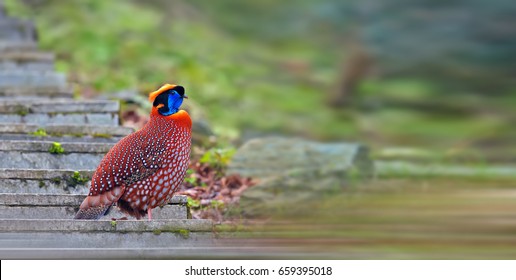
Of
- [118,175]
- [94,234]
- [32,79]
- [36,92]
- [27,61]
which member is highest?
[27,61]

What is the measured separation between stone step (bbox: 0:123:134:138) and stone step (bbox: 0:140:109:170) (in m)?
0.36

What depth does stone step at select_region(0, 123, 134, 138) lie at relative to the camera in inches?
249

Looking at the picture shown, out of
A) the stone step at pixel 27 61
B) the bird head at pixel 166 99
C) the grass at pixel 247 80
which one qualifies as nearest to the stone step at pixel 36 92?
the stone step at pixel 27 61

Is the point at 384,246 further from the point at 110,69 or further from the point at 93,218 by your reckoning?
the point at 110,69

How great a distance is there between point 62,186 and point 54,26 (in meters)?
5.87

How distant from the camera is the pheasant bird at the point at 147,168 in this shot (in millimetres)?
5066

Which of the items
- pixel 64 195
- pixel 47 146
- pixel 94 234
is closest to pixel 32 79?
pixel 47 146

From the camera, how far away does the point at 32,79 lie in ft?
26.8

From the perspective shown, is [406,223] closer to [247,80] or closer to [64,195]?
[64,195]

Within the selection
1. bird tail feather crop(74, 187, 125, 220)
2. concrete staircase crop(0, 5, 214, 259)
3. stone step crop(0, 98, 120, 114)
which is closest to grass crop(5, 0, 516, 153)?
stone step crop(0, 98, 120, 114)

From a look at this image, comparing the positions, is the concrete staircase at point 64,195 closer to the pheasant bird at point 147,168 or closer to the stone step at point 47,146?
the stone step at point 47,146

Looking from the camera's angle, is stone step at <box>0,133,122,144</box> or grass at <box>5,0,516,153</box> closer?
stone step at <box>0,133,122,144</box>

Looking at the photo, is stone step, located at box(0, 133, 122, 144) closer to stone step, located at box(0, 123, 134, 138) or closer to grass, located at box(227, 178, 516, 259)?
stone step, located at box(0, 123, 134, 138)

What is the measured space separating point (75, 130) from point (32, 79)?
193 centimetres
